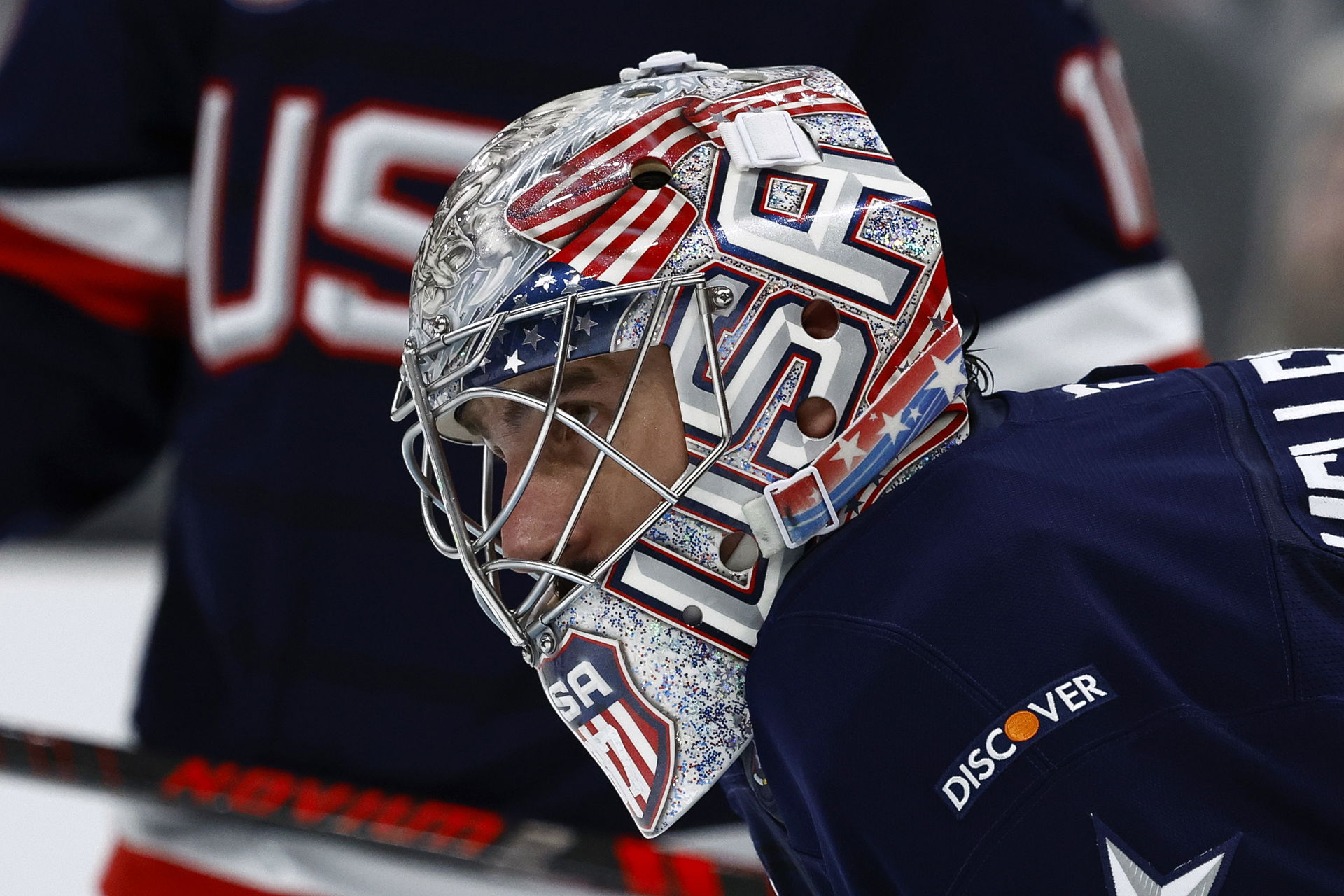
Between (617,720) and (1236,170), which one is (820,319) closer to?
(617,720)

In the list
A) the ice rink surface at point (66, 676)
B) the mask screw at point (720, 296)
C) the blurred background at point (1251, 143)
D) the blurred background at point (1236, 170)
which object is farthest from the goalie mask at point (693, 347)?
the blurred background at point (1251, 143)

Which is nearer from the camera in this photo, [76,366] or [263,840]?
[263,840]

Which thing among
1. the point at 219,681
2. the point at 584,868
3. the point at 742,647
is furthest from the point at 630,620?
the point at 219,681

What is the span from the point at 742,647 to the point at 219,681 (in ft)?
2.11

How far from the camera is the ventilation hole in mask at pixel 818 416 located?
67 centimetres

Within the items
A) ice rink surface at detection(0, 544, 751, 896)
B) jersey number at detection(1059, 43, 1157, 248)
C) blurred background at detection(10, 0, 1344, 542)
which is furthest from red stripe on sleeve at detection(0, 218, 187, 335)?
blurred background at detection(10, 0, 1344, 542)

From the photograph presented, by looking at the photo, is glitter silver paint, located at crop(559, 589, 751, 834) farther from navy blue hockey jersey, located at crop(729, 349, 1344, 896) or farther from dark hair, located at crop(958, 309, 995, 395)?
dark hair, located at crop(958, 309, 995, 395)

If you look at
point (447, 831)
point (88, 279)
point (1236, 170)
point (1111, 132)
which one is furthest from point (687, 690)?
point (1236, 170)

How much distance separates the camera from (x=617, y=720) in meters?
0.70

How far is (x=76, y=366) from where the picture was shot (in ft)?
4.22

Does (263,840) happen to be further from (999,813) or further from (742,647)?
(999,813)

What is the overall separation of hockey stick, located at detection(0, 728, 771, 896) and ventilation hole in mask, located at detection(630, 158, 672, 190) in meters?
0.61

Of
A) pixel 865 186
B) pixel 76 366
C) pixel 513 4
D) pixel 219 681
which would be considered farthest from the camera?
pixel 76 366

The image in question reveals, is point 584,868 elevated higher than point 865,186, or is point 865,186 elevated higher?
point 865,186
